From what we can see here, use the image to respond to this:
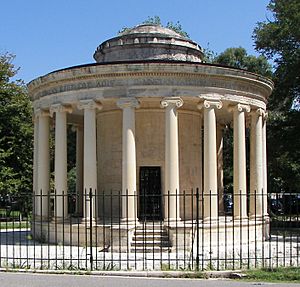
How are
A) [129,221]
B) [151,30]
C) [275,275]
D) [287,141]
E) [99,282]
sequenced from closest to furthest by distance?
1. [99,282]
2. [275,275]
3. [129,221]
4. [151,30]
5. [287,141]

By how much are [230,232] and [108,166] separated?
6.53m

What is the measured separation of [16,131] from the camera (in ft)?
129

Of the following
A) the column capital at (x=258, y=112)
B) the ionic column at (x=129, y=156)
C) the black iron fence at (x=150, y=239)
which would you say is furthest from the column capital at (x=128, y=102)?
the column capital at (x=258, y=112)

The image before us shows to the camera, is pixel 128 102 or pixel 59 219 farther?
pixel 59 219

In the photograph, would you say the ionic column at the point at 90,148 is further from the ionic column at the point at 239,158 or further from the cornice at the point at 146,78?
the ionic column at the point at 239,158

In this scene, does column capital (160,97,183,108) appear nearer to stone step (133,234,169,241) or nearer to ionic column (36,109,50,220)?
stone step (133,234,169,241)

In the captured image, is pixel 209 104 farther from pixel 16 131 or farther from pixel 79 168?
pixel 16 131

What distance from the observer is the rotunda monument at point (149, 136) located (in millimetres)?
20703

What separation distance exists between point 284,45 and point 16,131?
20.3 meters

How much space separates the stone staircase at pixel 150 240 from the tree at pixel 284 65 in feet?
40.8

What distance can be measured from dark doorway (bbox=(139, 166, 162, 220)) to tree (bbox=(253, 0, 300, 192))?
9549 mm

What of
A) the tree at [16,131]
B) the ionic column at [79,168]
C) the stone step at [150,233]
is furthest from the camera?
the tree at [16,131]

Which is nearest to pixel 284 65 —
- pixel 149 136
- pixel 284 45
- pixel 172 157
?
pixel 284 45

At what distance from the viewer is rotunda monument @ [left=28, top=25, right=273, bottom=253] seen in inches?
815
